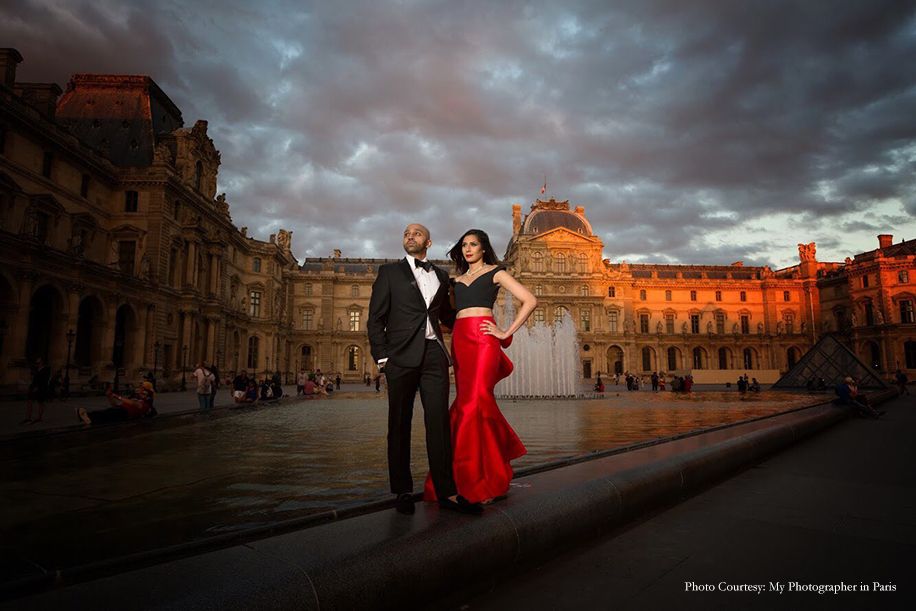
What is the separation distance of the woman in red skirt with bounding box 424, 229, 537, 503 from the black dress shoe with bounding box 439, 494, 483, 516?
0.06 meters

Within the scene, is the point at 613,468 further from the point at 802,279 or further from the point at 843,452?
the point at 802,279

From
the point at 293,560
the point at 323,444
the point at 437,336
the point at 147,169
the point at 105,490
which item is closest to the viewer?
the point at 293,560

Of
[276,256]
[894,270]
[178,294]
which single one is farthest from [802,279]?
[178,294]

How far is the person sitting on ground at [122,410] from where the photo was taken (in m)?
10.6

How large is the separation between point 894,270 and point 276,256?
62234 mm

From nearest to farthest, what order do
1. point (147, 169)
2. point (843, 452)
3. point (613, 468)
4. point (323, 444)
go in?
point (613, 468), point (843, 452), point (323, 444), point (147, 169)

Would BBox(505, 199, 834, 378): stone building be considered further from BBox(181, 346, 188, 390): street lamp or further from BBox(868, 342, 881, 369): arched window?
BBox(181, 346, 188, 390): street lamp

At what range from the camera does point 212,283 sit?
36.8 metres

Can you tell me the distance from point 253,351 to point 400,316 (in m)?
47.5

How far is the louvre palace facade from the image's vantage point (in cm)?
2284

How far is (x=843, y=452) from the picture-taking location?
700cm

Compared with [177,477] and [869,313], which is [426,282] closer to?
[177,477]

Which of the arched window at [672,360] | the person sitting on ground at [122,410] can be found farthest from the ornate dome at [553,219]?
the person sitting on ground at [122,410]

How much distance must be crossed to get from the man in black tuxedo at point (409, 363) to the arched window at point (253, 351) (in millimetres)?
46698
